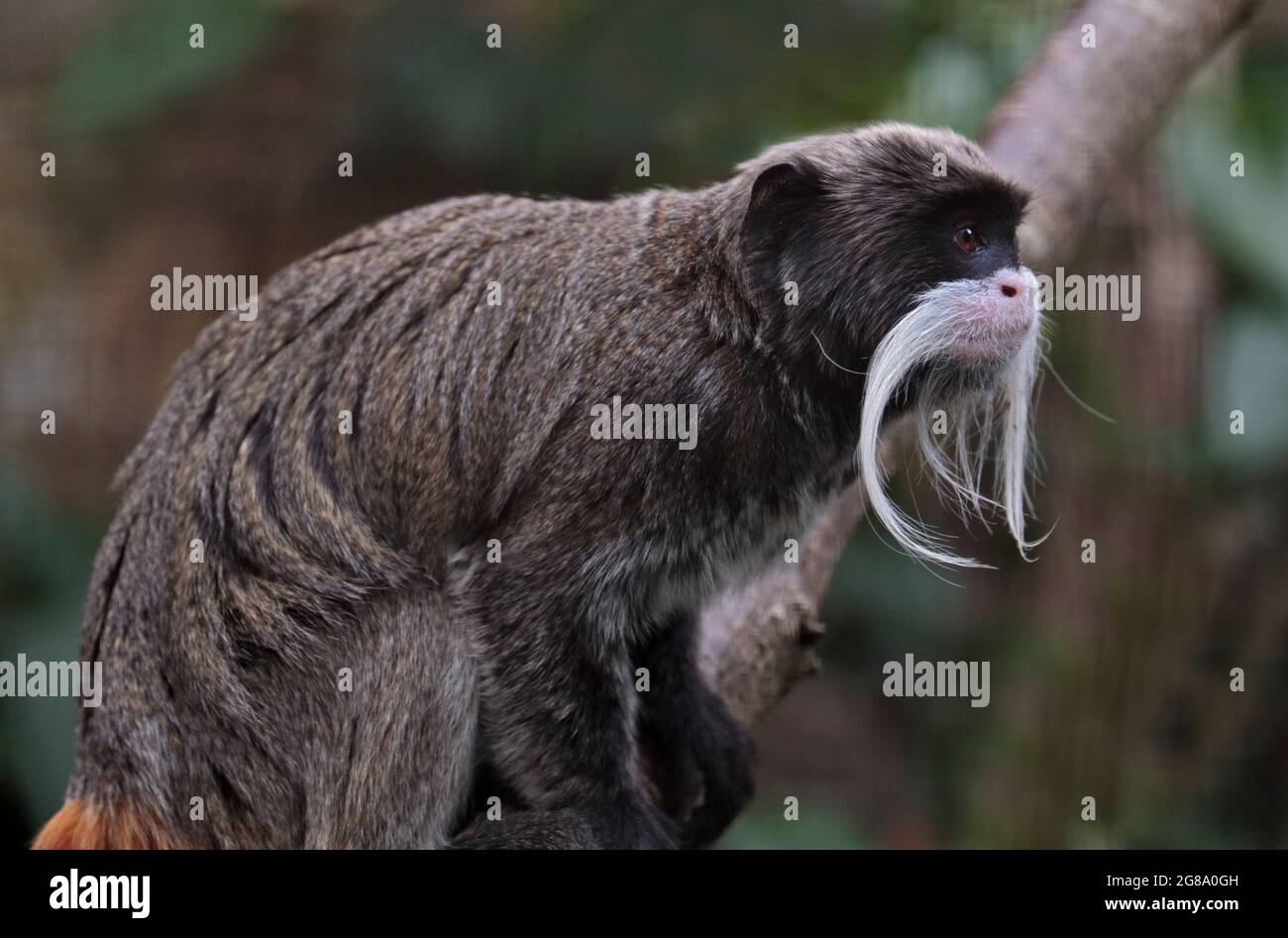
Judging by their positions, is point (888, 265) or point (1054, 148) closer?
point (888, 265)

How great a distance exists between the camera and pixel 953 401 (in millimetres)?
2951

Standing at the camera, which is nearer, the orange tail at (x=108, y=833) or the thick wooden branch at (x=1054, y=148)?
the orange tail at (x=108, y=833)

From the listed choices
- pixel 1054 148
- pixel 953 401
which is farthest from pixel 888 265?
pixel 1054 148

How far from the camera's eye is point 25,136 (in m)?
5.96

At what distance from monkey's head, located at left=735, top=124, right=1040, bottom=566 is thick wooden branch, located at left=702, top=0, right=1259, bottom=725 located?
52 cm

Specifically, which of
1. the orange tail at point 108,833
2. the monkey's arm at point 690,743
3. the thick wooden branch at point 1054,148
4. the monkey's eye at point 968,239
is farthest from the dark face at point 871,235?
the orange tail at point 108,833

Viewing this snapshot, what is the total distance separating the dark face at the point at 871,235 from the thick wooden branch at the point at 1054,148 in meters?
0.52

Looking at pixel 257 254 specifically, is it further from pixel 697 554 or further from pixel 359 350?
pixel 697 554

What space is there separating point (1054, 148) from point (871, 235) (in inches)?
42.6

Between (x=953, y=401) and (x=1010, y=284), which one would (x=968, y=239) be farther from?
(x=953, y=401)

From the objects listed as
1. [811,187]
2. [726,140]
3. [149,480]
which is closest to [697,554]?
[811,187]

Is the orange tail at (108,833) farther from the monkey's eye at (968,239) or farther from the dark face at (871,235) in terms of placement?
the monkey's eye at (968,239)

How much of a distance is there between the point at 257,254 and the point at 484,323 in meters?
3.87

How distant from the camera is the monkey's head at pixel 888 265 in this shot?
2.67m
